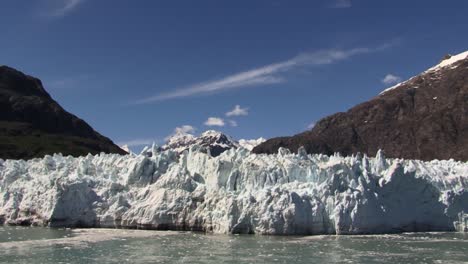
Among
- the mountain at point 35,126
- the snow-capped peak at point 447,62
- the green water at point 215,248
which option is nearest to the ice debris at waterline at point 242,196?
the green water at point 215,248

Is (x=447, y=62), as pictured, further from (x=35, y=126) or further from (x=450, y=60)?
(x=35, y=126)

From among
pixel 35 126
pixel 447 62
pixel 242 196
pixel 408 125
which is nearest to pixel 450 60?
pixel 447 62

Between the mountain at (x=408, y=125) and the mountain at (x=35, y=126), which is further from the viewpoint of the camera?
the mountain at (x=408, y=125)

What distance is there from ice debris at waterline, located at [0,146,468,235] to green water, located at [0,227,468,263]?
5.38 ft

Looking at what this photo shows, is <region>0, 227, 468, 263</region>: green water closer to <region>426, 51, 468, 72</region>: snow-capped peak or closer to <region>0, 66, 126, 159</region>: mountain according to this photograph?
<region>0, 66, 126, 159</region>: mountain

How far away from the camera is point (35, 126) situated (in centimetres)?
13312

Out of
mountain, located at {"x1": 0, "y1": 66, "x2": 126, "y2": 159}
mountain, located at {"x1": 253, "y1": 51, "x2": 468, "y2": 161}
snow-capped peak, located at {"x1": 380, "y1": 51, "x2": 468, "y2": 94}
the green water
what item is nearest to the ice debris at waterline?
the green water

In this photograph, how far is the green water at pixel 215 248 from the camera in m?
24.3

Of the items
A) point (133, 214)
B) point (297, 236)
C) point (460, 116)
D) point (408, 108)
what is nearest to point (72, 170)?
point (133, 214)

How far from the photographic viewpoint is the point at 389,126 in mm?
147125

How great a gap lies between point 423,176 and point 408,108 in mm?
114246

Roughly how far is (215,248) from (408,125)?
407 ft

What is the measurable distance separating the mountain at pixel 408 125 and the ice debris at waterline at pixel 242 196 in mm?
89408

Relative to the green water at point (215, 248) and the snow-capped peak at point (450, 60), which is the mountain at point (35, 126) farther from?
the snow-capped peak at point (450, 60)
